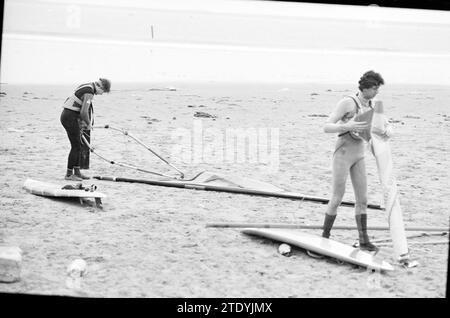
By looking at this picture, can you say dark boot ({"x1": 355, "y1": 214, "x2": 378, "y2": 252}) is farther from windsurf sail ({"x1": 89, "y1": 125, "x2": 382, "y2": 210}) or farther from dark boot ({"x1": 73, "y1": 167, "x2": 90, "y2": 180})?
dark boot ({"x1": 73, "y1": 167, "x2": 90, "y2": 180})

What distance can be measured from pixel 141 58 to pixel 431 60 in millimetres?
1876

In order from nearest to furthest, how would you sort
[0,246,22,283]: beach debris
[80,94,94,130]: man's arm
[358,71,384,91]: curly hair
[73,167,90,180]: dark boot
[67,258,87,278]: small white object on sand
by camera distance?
1. [0,246,22,283]: beach debris
2. [67,258,87,278]: small white object on sand
3. [358,71,384,91]: curly hair
4. [80,94,94,130]: man's arm
5. [73,167,90,180]: dark boot

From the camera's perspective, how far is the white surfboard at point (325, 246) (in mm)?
3195

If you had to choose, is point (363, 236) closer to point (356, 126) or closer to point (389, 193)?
point (389, 193)

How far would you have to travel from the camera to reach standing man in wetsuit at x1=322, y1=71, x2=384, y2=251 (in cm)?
319

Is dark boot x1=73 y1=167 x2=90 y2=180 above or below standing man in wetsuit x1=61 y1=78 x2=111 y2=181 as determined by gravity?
below

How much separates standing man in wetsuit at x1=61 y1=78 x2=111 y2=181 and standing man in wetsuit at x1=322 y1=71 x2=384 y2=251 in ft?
6.19

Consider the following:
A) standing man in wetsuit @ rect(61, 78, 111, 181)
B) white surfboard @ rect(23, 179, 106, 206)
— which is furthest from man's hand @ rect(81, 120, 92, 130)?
white surfboard @ rect(23, 179, 106, 206)

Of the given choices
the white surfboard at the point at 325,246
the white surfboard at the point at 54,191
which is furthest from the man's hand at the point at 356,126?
the white surfboard at the point at 54,191

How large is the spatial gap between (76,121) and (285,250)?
2030 mm

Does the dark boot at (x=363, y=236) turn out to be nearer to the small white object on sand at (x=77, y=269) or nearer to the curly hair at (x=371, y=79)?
the curly hair at (x=371, y=79)

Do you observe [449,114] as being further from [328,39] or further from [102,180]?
[102,180]

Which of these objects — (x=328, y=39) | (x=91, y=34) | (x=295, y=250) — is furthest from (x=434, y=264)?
(x=91, y=34)

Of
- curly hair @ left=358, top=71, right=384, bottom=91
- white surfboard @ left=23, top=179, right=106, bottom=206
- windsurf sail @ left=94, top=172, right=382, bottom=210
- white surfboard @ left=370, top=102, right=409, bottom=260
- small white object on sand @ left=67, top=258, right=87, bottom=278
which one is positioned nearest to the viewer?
small white object on sand @ left=67, top=258, right=87, bottom=278
